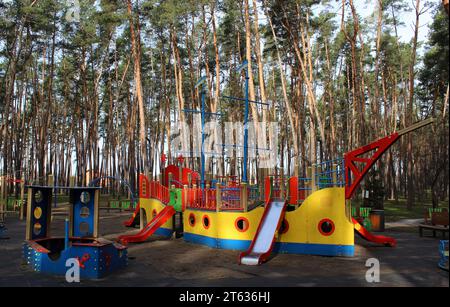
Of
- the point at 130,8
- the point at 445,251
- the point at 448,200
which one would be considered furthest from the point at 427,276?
the point at 130,8

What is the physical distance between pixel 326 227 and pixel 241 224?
284 cm

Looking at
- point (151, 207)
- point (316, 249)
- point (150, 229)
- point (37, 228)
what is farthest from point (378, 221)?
point (37, 228)

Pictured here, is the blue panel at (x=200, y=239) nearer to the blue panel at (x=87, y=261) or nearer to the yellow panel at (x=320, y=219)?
the yellow panel at (x=320, y=219)

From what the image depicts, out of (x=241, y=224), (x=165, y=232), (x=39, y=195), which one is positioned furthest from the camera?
(x=165, y=232)

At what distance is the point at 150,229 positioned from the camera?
1393 cm

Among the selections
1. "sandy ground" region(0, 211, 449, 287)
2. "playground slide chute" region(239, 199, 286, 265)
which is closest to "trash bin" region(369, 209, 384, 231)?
"sandy ground" region(0, 211, 449, 287)

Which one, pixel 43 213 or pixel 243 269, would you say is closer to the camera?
pixel 243 269

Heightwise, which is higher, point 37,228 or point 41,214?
point 41,214

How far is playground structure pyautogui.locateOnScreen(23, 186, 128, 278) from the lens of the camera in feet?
27.7

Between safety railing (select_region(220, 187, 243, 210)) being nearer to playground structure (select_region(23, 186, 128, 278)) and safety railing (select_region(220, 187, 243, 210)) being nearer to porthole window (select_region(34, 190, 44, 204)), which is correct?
playground structure (select_region(23, 186, 128, 278))

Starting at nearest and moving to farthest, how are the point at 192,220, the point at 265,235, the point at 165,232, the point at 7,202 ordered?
the point at 265,235, the point at 192,220, the point at 165,232, the point at 7,202

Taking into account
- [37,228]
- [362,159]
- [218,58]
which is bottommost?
[37,228]

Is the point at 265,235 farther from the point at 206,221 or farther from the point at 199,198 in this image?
the point at 199,198

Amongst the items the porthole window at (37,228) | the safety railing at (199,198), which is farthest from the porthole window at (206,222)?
the porthole window at (37,228)
